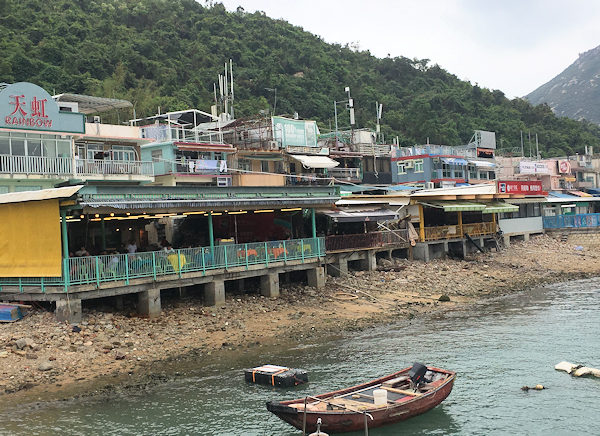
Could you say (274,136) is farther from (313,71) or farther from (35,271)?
(313,71)

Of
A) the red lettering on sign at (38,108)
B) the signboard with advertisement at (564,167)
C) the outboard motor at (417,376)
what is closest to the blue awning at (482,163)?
the signboard with advertisement at (564,167)

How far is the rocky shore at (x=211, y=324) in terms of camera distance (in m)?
21.5

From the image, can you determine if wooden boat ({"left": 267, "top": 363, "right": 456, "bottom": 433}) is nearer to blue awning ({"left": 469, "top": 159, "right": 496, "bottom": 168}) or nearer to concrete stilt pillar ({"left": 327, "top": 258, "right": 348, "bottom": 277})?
concrete stilt pillar ({"left": 327, "top": 258, "right": 348, "bottom": 277})

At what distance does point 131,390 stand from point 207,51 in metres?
72.0

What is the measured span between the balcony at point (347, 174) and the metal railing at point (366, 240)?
14623 mm

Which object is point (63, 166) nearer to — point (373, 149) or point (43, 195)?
point (43, 195)

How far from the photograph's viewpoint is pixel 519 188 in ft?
193

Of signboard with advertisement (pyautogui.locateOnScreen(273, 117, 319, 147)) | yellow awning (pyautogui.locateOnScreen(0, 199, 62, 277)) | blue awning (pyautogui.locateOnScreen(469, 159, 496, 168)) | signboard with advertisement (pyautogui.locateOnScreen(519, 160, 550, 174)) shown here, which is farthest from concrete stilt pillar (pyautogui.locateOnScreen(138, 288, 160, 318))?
signboard with advertisement (pyautogui.locateOnScreen(519, 160, 550, 174))

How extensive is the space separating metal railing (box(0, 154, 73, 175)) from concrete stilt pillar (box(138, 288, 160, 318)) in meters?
9.69

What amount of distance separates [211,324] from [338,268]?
40.7 ft

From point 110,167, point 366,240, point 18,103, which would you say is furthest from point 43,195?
point 366,240

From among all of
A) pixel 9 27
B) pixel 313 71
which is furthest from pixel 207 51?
pixel 9 27

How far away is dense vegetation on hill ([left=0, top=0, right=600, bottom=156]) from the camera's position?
67312mm

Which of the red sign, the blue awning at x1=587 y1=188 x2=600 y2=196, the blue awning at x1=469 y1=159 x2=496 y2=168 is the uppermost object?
the blue awning at x1=469 y1=159 x2=496 y2=168
